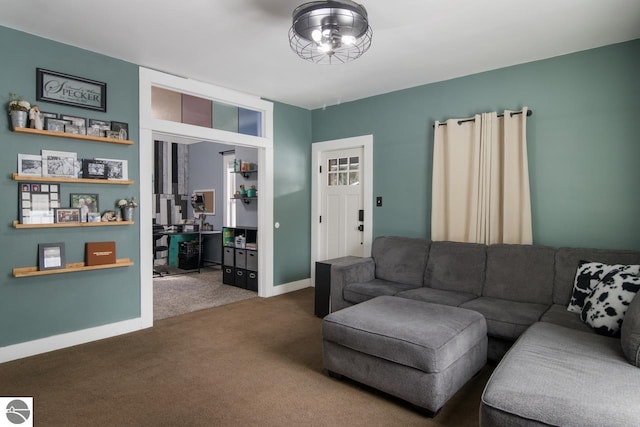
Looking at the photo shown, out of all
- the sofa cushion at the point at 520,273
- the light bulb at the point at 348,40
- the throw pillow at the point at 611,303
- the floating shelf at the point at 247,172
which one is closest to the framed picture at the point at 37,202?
the light bulb at the point at 348,40

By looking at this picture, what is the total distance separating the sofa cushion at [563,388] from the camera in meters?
1.40

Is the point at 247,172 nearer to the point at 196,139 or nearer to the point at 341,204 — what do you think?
the point at 196,139

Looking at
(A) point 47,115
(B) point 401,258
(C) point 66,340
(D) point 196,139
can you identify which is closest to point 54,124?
(A) point 47,115

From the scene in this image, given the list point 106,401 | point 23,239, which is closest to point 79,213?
point 23,239

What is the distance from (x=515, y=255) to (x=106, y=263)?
3.72 meters

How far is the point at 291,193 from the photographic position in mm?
5215

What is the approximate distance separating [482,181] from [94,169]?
3.74m

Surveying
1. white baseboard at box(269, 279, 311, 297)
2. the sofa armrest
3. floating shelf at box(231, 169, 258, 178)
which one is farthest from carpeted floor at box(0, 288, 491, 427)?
floating shelf at box(231, 169, 258, 178)

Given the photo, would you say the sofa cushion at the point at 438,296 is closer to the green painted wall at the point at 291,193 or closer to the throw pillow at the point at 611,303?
the throw pillow at the point at 611,303

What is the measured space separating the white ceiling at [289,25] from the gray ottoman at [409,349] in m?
2.15

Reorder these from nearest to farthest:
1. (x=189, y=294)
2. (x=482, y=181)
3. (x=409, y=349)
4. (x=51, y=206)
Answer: (x=409, y=349) → (x=51, y=206) → (x=482, y=181) → (x=189, y=294)

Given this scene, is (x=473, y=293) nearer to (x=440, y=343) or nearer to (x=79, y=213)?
(x=440, y=343)

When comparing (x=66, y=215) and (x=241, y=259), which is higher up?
(x=66, y=215)

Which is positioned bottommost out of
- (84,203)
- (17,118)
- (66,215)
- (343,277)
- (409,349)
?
(409,349)
